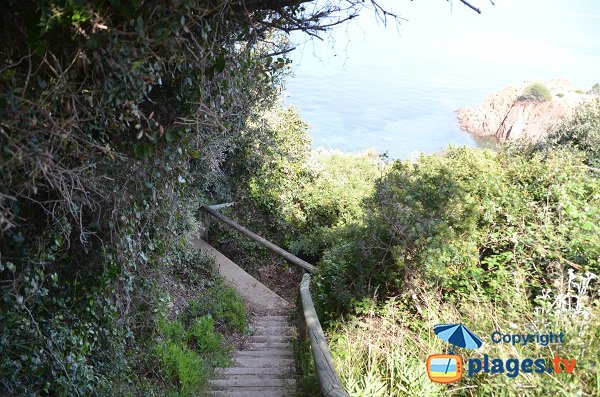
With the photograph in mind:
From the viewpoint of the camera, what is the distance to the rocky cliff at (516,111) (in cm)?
2058

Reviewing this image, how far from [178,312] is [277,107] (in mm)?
7638

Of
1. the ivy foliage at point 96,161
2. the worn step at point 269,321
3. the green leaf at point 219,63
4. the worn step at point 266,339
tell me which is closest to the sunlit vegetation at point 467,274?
the worn step at point 266,339

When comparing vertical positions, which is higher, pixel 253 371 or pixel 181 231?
pixel 181 231

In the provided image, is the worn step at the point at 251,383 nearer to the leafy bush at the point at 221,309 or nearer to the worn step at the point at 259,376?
the worn step at the point at 259,376

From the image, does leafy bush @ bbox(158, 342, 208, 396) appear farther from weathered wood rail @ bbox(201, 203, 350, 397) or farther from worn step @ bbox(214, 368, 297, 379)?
weathered wood rail @ bbox(201, 203, 350, 397)

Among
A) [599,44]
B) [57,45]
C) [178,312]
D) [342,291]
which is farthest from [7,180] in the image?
[599,44]

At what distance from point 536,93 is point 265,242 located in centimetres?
1873

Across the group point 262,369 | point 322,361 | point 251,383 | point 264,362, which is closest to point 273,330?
point 264,362

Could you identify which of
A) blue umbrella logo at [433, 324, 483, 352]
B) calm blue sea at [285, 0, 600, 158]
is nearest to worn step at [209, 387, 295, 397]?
blue umbrella logo at [433, 324, 483, 352]

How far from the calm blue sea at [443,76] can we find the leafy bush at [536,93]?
7.49 feet

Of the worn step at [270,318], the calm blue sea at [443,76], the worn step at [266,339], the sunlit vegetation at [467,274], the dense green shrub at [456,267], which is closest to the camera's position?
the sunlit vegetation at [467,274]

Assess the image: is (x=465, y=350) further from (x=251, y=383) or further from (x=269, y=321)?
(x=269, y=321)

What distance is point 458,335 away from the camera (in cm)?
390

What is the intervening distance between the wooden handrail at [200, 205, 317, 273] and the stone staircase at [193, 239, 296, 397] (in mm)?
716
